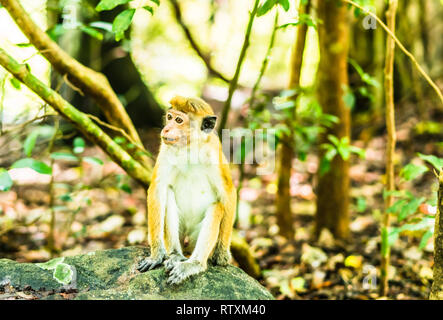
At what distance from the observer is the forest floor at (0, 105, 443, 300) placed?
4906 millimetres

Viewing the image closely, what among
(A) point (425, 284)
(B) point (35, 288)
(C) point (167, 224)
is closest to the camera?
(B) point (35, 288)

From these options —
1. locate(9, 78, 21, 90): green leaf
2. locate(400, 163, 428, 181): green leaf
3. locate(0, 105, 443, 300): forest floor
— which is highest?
locate(9, 78, 21, 90): green leaf

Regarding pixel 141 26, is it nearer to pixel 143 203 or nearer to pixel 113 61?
pixel 113 61

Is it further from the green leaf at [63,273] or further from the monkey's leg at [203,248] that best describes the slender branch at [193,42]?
the green leaf at [63,273]

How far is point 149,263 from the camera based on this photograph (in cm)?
340

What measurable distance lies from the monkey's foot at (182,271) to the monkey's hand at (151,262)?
0.28m

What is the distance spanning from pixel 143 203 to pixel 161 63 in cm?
514

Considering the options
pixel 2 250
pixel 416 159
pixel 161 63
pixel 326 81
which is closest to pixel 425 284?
pixel 326 81

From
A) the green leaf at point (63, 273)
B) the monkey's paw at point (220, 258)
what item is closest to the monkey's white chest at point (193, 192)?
the monkey's paw at point (220, 258)

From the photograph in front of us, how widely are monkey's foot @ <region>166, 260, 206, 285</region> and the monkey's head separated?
0.93m

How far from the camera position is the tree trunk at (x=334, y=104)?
18.5 feet

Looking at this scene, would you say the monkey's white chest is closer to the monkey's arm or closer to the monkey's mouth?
the monkey's arm

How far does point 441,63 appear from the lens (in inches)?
373

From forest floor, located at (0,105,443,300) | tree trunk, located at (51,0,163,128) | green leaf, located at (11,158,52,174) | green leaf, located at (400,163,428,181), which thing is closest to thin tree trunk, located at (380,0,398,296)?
green leaf, located at (400,163,428,181)
